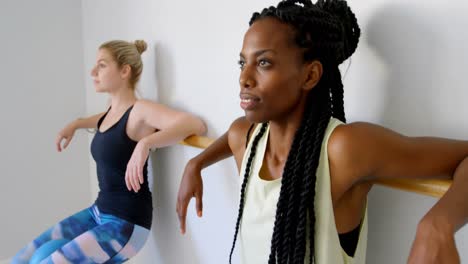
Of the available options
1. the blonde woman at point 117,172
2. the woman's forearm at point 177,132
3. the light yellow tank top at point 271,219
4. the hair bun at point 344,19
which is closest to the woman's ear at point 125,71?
the blonde woman at point 117,172

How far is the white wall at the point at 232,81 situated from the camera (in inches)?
24.2

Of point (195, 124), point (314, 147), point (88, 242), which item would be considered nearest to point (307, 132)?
point (314, 147)

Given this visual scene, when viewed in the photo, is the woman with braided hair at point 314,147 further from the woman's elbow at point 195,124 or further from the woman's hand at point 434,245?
the woman's elbow at point 195,124

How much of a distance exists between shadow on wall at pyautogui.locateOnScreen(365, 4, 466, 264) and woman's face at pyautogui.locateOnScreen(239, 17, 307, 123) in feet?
0.55

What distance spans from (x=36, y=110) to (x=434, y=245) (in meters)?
1.90

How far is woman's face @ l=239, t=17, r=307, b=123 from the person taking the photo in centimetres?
61

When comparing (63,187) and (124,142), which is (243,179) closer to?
(124,142)

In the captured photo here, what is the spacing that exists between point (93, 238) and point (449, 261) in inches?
40.4

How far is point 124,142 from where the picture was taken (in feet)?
4.15

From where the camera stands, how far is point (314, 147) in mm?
610

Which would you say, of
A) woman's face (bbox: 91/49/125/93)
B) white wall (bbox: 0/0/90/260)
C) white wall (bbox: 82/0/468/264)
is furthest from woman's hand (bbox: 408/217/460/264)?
white wall (bbox: 0/0/90/260)

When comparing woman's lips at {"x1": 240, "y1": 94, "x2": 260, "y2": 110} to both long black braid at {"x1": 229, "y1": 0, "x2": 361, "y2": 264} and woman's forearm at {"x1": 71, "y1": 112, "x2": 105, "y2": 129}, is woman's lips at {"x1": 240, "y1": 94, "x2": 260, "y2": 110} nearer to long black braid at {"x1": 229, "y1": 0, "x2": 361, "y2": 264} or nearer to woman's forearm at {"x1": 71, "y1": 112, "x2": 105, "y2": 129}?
long black braid at {"x1": 229, "y1": 0, "x2": 361, "y2": 264}

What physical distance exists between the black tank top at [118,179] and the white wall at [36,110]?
2.50 feet

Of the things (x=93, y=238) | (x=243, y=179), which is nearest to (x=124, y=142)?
(x=93, y=238)
